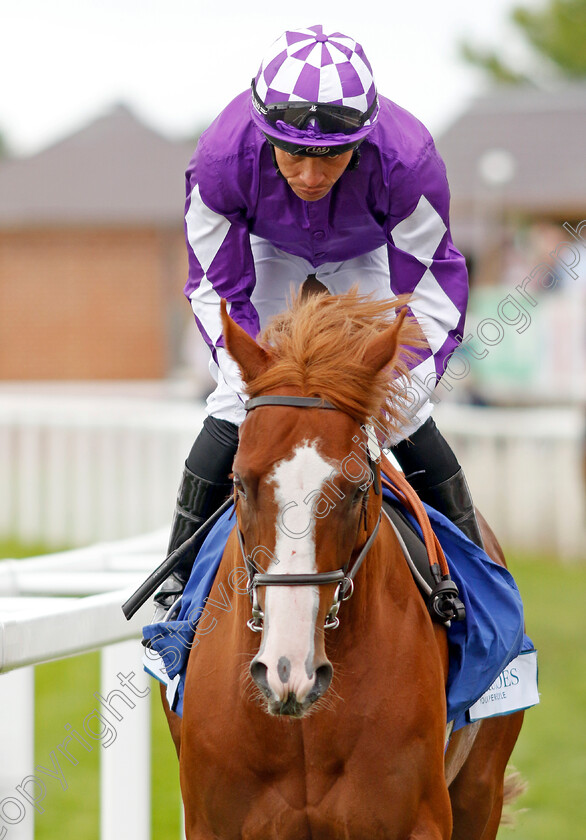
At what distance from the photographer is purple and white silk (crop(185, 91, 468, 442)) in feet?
10.3

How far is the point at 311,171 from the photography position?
2982mm

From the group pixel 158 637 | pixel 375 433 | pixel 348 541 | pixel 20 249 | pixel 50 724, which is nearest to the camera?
pixel 348 541

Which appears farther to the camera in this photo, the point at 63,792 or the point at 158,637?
the point at 63,792

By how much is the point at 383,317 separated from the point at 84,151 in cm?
3101

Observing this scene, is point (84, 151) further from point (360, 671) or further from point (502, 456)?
point (360, 671)

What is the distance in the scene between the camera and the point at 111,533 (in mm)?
9766

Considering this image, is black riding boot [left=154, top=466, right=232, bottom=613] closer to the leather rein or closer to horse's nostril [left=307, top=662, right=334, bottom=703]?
the leather rein

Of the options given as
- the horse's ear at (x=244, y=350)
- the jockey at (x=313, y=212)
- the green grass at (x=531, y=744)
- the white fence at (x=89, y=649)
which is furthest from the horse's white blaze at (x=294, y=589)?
the green grass at (x=531, y=744)

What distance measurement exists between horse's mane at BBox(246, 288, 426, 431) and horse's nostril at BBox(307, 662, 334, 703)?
0.57 m

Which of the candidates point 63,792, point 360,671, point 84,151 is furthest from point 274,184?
point 84,151

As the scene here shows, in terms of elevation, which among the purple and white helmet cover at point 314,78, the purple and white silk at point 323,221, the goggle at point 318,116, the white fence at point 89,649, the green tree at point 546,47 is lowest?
the white fence at point 89,649

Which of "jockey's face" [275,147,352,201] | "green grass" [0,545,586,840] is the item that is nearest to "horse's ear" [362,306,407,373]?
"jockey's face" [275,147,352,201]

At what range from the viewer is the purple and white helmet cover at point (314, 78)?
296 centimetres

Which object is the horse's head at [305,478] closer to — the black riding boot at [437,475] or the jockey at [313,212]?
the jockey at [313,212]
